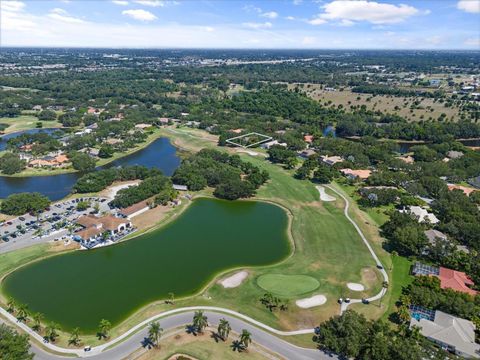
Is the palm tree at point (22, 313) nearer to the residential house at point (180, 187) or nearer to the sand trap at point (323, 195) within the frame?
the residential house at point (180, 187)

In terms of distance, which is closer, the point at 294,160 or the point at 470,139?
the point at 294,160

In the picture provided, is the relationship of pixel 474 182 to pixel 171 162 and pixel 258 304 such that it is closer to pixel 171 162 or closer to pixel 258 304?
pixel 258 304

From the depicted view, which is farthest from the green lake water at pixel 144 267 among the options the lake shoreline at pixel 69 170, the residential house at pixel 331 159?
the lake shoreline at pixel 69 170

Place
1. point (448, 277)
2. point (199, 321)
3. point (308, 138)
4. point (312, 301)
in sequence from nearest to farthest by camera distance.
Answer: point (199, 321)
point (312, 301)
point (448, 277)
point (308, 138)

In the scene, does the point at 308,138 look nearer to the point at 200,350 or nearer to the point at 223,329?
the point at 223,329

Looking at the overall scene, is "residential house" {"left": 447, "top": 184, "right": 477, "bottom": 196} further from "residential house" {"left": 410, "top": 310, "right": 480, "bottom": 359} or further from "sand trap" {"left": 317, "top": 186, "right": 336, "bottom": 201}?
"residential house" {"left": 410, "top": 310, "right": 480, "bottom": 359}

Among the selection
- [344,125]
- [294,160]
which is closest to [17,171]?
[294,160]

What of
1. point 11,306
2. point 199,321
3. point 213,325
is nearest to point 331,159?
point 213,325
